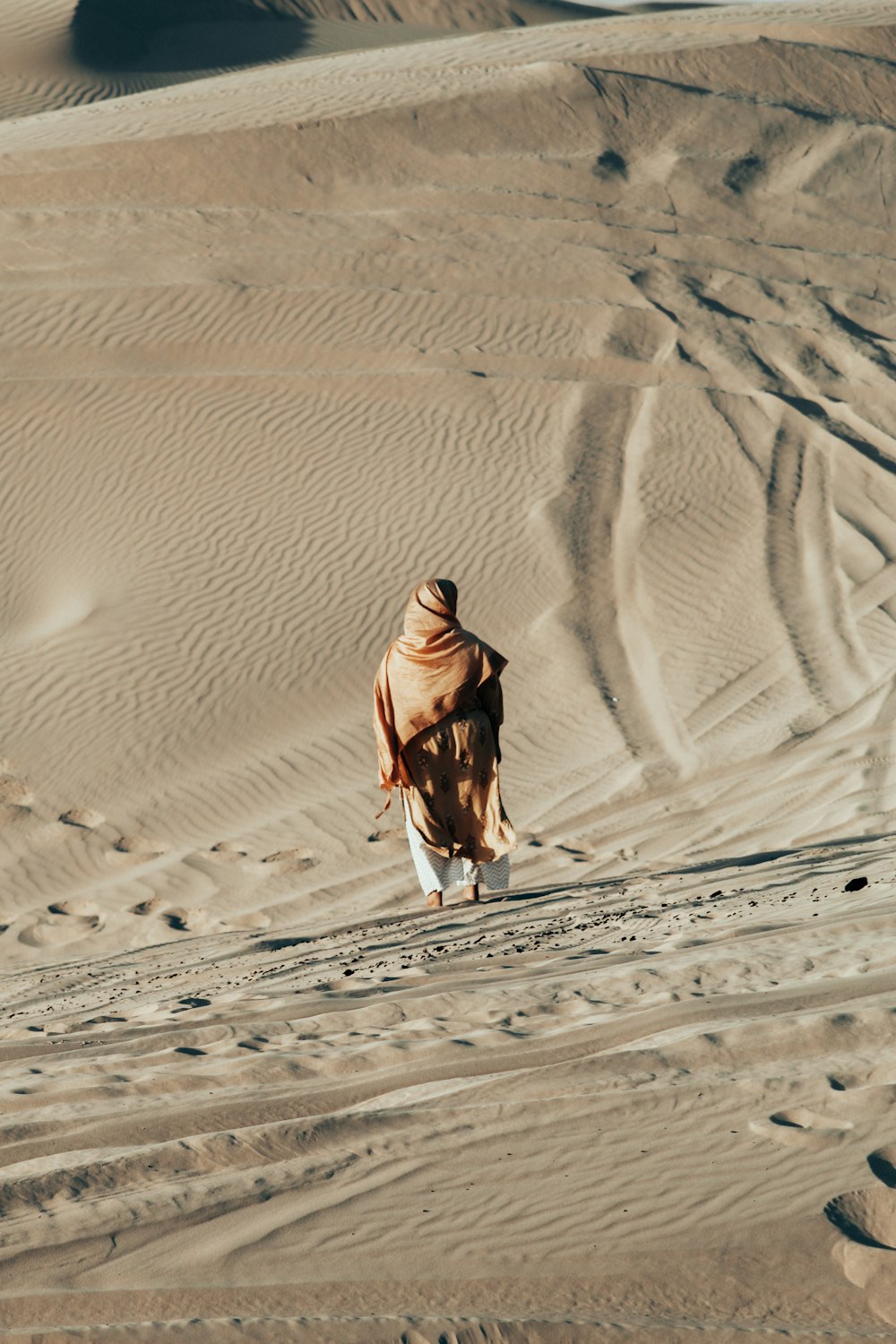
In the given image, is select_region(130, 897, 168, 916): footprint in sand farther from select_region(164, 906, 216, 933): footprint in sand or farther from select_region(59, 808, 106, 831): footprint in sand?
select_region(59, 808, 106, 831): footprint in sand

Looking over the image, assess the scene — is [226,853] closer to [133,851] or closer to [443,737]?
[133,851]

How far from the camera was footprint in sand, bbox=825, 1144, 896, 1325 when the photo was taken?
3.14m

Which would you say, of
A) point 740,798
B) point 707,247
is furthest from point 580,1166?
point 707,247

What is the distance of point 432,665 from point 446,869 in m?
1.05

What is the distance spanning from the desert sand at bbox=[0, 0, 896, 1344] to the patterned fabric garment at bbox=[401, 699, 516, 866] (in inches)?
16.2

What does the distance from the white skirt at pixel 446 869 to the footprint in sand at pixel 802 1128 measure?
158 inches

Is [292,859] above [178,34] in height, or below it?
below

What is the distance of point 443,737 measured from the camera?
7582 mm

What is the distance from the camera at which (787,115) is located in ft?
65.5

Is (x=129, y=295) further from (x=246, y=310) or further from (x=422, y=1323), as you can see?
(x=422, y=1323)

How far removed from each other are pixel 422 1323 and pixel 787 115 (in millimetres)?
19347

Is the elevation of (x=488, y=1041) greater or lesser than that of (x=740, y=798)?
lesser

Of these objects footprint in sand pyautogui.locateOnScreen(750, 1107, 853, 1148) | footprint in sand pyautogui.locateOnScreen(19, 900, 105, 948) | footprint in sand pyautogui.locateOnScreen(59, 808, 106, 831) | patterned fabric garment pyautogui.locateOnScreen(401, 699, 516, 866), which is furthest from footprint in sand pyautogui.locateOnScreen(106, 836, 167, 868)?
footprint in sand pyautogui.locateOnScreen(750, 1107, 853, 1148)

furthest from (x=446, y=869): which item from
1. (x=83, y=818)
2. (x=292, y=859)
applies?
(x=83, y=818)
